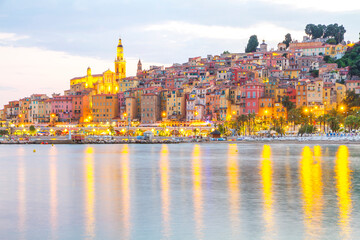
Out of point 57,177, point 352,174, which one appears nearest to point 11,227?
point 57,177

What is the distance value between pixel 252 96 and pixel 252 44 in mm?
50050

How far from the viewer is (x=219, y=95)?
95438mm

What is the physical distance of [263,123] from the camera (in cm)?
8881

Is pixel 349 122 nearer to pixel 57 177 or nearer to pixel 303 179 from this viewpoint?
pixel 303 179

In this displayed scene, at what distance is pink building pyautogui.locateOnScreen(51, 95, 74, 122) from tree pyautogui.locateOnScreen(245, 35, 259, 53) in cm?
5205

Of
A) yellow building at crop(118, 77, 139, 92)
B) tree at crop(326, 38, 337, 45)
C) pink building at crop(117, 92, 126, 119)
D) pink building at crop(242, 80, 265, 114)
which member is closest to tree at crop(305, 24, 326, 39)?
tree at crop(326, 38, 337, 45)

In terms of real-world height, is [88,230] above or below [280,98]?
below

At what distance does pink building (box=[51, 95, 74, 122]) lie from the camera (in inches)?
4422

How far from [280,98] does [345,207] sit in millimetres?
73913

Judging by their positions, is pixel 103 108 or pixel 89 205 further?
pixel 103 108

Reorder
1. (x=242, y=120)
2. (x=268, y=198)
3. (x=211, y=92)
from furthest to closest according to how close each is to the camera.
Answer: (x=211, y=92) → (x=242, y=120) → (x=268, y=198)

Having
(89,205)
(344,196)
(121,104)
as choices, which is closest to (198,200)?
(89,205)

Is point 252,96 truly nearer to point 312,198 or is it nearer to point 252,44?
point 252,44

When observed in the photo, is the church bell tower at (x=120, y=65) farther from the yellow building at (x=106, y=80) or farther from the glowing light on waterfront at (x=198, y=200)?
the glowing light on waterfront at (x=198, y=200)
